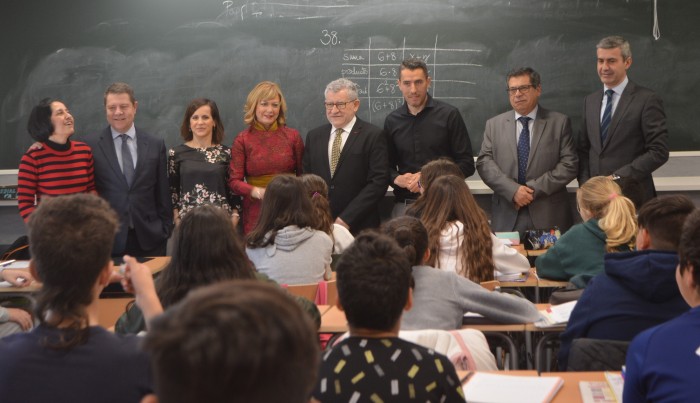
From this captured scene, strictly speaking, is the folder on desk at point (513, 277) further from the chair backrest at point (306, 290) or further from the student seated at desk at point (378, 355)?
the student seated at desk at point (378, 355)

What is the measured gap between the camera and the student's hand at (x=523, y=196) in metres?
5.64

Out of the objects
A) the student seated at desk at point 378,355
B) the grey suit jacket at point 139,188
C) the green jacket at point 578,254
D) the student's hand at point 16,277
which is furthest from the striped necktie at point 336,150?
the student seated at desk at point 378,355

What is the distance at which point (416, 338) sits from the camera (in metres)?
2.57

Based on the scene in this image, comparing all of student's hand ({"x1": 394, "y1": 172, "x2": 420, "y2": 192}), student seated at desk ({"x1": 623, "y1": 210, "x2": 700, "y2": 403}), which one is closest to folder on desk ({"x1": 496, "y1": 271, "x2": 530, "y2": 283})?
student's hand ({"x1": 394, "y1": 172, "x2": 420, "y2": 192})

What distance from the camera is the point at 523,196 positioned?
5.64 meters

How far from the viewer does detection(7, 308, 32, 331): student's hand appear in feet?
12.6

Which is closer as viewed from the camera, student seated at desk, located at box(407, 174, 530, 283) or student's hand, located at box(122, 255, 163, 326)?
student's hand, located at box(122, 255, 163, 326)

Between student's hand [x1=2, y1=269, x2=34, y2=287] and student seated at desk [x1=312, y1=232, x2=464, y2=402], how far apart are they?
111 inches

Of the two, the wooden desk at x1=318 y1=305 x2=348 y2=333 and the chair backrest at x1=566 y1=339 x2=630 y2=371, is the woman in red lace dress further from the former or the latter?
the chair backrest at x1=566 y1=339 x2=630 y2=371

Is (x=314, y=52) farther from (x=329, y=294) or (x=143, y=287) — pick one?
(x=143, y=287)

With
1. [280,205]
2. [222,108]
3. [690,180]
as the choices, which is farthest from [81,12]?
[690,180]

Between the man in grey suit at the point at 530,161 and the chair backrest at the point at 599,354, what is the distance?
2950 millimetres

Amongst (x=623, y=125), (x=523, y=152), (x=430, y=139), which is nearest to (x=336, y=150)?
(x=430, y=139)

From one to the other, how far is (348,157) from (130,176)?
154 centimetres
